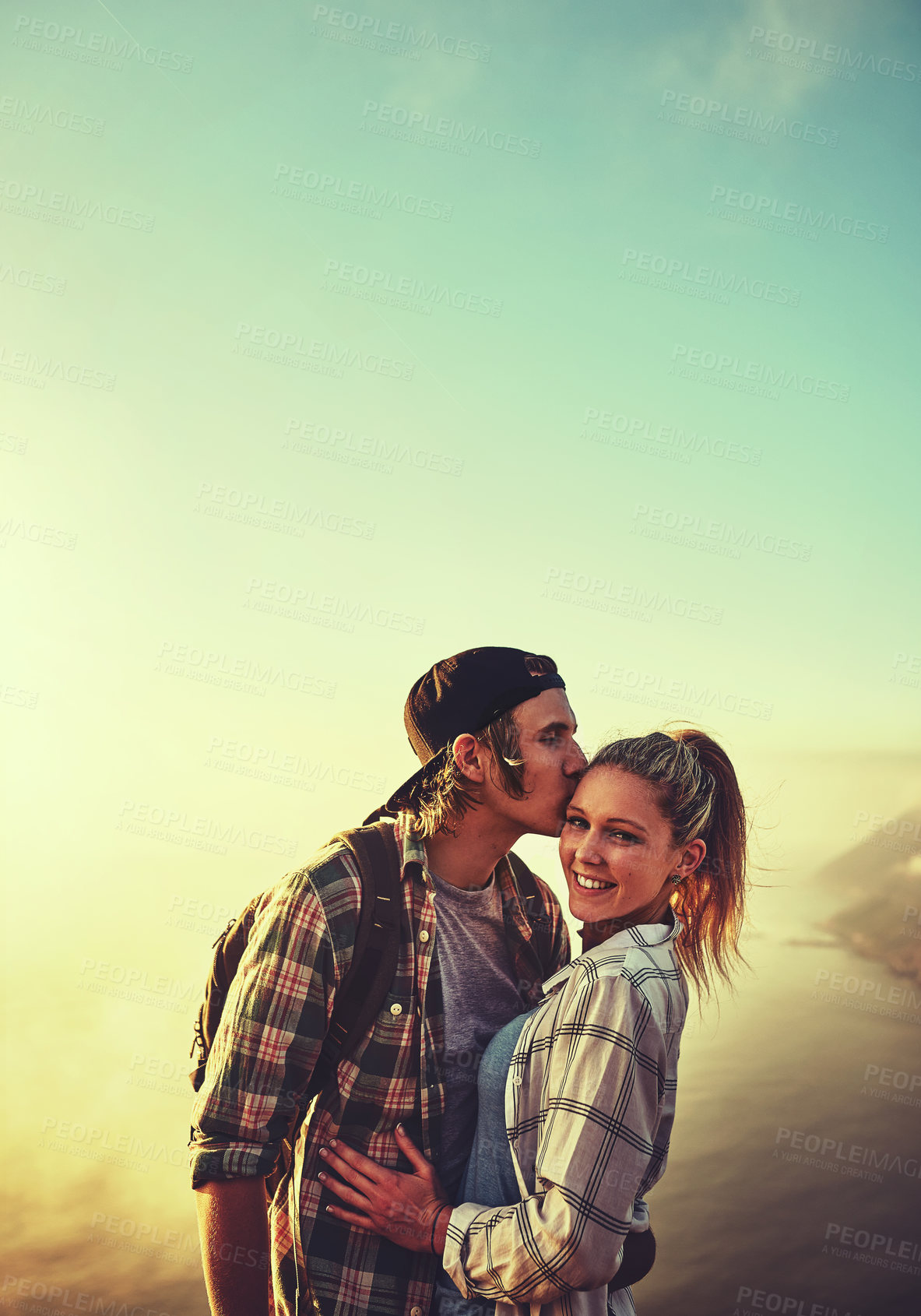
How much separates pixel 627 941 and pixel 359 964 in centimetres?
59

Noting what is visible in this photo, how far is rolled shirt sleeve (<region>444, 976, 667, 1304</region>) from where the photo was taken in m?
1.55

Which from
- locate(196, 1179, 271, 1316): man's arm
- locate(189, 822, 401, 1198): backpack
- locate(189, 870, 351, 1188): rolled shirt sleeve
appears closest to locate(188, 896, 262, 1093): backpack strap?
locate(189, 822, 401, 1198): backpack

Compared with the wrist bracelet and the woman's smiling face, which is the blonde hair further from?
the wrist bracelet

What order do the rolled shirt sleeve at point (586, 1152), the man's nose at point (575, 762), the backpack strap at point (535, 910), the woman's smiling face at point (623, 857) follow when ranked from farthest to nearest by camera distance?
the backpack strap at point (535, 910), the man's nose at point (575, 762), the woman's smiling face at point (623, 857), the rolled shirt sleeve at point (586, 1152)

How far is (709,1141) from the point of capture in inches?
161

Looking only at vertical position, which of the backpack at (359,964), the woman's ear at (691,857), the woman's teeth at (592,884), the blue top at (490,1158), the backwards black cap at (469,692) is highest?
the backwards black cap at (469,692)

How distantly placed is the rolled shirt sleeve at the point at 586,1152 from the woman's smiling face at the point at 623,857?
27cm

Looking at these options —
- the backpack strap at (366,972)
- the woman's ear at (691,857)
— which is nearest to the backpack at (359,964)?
the backpack strap at (366,972)

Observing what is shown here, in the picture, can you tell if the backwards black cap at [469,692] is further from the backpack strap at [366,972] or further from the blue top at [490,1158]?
the blue top at [490,1158]

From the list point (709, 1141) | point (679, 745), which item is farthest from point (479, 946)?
point (709, 1141)

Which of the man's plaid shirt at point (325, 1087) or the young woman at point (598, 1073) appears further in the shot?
the man's plaid shirt at point (325, 1087)

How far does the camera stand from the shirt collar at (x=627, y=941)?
5.76 ft

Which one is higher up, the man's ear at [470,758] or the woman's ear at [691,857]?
the man's ear at [470,758]

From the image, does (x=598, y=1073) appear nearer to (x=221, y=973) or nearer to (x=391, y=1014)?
(x=391, y=1014)
